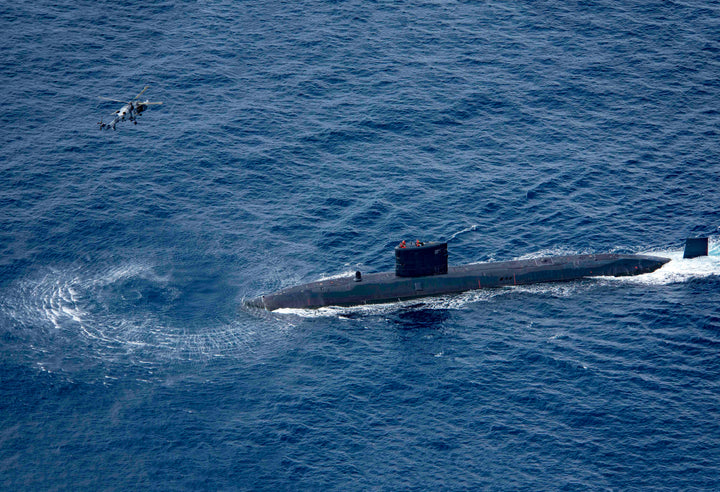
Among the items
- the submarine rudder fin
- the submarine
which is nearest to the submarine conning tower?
the submarine

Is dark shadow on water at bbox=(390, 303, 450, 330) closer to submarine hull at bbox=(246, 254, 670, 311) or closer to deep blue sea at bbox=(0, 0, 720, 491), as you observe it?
deep blue sea at bbox=(0, 0, 720, 491)

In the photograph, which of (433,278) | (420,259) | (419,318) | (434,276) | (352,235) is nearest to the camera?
(419,318)

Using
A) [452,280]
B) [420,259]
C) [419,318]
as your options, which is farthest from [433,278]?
[419,318]

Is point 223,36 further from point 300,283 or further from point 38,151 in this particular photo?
point 300,283

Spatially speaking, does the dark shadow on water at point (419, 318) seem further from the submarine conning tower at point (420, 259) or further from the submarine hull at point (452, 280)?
the submarine conning tower at point (420, 259)

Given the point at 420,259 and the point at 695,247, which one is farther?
the point at 695,247

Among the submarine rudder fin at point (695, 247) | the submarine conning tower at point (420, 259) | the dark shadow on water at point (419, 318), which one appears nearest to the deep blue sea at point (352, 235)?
the dark shadow on water at point (419, 318)

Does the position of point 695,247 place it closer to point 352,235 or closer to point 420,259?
point 420,259
